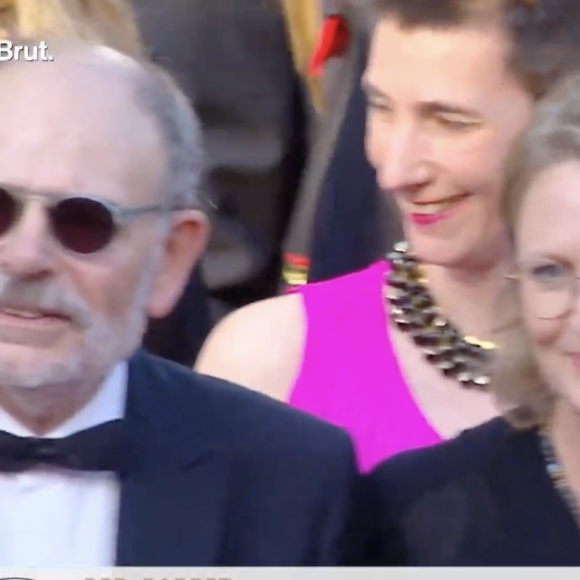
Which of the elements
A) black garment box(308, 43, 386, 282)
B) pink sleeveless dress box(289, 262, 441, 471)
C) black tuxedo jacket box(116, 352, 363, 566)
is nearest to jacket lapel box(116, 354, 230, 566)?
black tuxedo jacket box(116, 352, 363, 566)

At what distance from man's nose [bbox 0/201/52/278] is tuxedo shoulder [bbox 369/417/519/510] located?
378mm

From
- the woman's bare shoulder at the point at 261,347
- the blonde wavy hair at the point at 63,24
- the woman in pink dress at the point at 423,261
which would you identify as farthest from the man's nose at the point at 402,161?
the blonde wavy hair at the point at 63,24

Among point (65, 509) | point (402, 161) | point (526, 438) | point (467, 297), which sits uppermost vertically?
point (402, 161)

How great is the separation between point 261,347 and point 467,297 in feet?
0.68

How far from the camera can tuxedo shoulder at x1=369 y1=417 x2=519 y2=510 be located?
0.95m

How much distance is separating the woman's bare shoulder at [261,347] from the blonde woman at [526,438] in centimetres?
13

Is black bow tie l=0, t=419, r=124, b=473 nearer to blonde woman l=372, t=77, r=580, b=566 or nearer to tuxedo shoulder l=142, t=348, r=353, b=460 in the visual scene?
tuxedo shoulder l=142, t=348, r=353, b=460

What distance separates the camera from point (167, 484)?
93 cm

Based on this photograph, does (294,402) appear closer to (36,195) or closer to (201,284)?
(201,284)

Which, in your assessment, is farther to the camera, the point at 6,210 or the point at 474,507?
the point at 474,507

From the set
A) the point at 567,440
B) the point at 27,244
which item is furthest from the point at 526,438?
the point at 27,244

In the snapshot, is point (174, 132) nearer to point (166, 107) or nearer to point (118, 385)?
point (166, 107)

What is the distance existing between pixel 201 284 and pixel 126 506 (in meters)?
0.22

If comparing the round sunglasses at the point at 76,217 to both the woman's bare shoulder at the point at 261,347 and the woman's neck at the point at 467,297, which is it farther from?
the woman's neck at the point at 467,297
